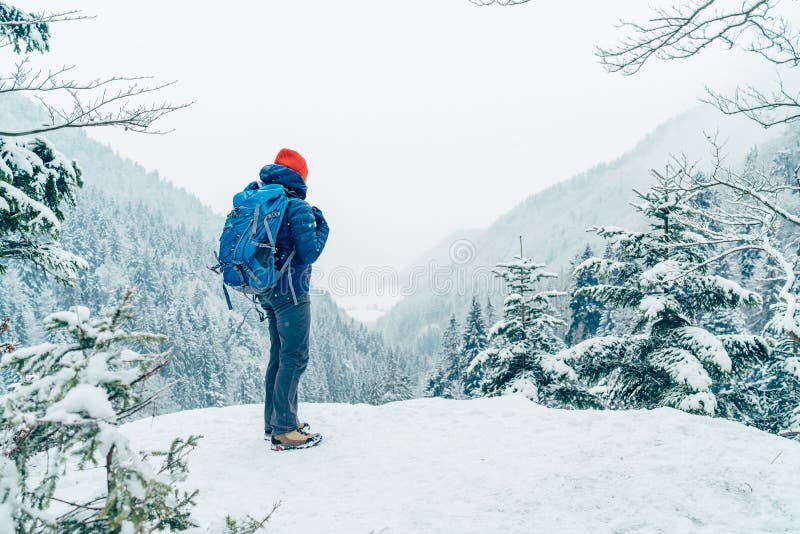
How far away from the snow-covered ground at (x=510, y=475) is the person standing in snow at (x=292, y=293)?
0.97 feet

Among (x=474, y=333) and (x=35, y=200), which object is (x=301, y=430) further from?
(x=474, y=333)

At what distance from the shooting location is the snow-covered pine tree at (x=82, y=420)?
1.52 m

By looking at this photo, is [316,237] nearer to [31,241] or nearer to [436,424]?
[436,424]

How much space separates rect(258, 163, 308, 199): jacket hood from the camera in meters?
4.88

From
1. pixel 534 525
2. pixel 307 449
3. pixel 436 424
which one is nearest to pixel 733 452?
pixel 534 525

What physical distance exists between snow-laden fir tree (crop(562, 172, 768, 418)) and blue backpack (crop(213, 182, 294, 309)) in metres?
7.00

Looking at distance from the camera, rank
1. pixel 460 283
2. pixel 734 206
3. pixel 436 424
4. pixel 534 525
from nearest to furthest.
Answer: pixel 534 525 → pixel 436 424 → pixel 734 206 → pixel 460 283

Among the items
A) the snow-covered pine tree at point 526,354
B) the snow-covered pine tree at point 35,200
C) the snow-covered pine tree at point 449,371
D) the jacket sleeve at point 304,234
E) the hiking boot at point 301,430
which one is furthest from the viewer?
the snow-covered pine tree at point 449,371

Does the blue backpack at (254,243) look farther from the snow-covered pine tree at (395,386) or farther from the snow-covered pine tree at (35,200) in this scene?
the snow-covered pine tree at (395,386)

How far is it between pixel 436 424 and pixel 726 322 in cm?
2455

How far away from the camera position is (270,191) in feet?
15.3

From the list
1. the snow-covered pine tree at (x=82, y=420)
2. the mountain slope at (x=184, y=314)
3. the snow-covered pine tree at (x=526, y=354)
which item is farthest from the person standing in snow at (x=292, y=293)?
the mountain slope at (x=184, y=314)

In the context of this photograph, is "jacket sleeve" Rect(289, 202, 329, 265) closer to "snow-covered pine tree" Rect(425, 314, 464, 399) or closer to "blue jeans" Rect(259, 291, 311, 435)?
"blue jeans" Rect(259, 291, 311, 435)

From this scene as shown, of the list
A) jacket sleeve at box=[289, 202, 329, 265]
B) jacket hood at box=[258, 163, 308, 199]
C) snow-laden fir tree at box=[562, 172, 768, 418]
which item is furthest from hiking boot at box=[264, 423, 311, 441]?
snow-laden fir tree at box=[562, 172, 768, 418]
